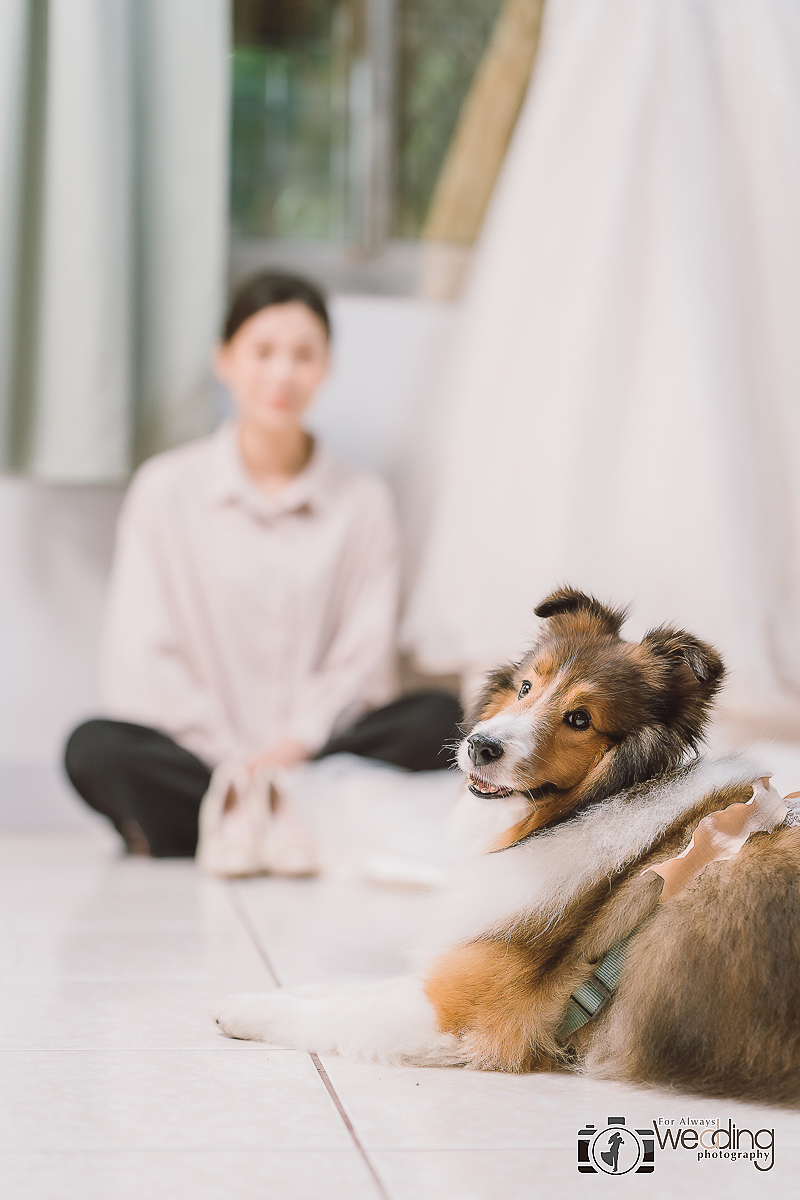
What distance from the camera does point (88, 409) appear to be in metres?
2.51

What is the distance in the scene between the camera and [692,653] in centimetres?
111

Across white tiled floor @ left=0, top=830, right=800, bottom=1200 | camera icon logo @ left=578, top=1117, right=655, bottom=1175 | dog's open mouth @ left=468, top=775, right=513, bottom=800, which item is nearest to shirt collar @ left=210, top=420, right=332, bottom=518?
white tiled floor @ left=0, top=830, right=800, bottom=1200

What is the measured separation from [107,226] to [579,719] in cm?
181

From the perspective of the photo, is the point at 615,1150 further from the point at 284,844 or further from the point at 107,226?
the point at 107,226

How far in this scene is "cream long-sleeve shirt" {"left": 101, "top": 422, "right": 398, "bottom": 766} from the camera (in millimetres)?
2498

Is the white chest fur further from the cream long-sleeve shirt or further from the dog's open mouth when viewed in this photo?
the cream long-sleeve shirt

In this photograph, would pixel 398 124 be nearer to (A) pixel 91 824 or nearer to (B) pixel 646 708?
(A) pixel 91 824

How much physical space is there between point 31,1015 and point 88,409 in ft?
5.00

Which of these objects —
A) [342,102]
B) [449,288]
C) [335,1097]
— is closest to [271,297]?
[449,288]

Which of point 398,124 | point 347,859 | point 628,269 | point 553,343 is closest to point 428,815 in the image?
point 347,859

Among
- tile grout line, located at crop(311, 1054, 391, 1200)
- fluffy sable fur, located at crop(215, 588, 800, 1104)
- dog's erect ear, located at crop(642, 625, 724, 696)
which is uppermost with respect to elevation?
dog's erect ear, located at crop(642, 625, 724, 696)

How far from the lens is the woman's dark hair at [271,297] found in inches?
97.5

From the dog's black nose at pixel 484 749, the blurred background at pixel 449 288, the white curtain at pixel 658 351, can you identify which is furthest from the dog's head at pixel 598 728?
the white curtain at pixel 658 351

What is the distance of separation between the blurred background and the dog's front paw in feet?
2.54
